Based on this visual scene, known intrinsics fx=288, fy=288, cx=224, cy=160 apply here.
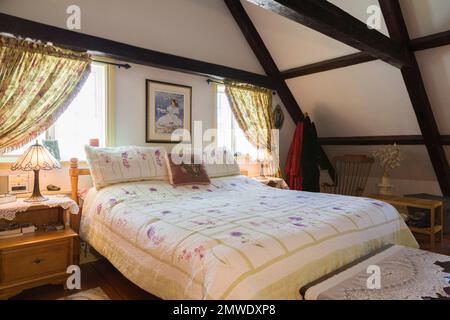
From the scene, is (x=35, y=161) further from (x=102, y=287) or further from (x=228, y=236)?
(x=228, y=236)

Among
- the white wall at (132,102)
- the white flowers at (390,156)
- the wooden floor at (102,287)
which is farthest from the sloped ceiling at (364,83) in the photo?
the wooden floor at (102,287)

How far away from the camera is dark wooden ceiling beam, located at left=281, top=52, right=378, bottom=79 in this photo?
3.41 metres

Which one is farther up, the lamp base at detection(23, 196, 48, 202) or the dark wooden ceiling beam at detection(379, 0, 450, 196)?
the dark wooden ceiling beam at detection(379, 0, 450, 196)

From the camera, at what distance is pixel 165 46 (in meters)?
3.29

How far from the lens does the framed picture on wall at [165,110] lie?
325 centimetres

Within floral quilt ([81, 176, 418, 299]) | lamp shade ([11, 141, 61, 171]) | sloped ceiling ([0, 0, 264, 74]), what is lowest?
floral quilt ([81, 176, 418, 299])

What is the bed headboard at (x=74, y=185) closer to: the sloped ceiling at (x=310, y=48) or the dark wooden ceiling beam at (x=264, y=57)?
the sloped ceiling at (x=310, y=48)

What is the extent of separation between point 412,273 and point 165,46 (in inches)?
122

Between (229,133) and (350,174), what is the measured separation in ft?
7.02

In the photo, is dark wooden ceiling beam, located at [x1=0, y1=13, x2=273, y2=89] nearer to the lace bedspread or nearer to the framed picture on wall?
the framed picture on wall

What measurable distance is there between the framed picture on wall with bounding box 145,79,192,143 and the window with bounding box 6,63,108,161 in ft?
1.57

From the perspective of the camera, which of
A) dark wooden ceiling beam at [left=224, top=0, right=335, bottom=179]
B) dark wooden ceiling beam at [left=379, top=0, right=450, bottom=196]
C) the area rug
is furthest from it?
dark wooden ceiling beam at [left=224, top=0, right=335, bottom=179]

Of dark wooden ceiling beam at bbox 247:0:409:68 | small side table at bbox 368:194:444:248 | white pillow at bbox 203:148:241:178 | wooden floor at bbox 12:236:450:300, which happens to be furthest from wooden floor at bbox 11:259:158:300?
small side table at bbox 368:194:444:248
